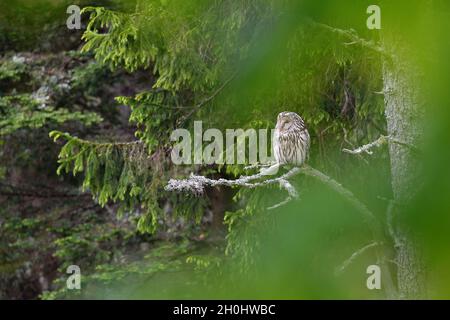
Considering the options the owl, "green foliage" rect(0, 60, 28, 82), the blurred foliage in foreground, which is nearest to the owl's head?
the owl

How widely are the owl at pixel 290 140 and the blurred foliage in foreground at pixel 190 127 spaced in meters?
0.17

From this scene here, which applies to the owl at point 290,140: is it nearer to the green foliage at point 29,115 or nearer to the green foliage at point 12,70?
the green foliage at point 29,115

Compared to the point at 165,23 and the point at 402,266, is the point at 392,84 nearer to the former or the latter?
the point at 402,266

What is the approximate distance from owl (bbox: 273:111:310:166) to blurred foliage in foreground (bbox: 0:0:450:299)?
17cm

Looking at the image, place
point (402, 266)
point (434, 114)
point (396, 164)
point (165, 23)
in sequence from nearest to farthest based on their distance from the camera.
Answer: point (434, 114)
point (402, 266)
point (396, 164)
point (165, 23)

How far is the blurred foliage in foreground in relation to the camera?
0.87 m

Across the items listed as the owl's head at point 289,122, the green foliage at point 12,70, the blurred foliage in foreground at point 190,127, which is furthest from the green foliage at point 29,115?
the owl's head at point 289,122

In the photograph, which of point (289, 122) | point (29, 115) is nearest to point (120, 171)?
point (29, 115)

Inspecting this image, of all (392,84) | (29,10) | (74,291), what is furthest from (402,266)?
(29,10)

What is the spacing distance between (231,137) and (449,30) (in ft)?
17.5

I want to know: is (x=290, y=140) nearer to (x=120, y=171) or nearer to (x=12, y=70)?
(x=120, y=171)

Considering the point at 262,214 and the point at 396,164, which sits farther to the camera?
the point at 262,214

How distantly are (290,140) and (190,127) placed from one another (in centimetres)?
235

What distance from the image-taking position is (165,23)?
5617 mm
